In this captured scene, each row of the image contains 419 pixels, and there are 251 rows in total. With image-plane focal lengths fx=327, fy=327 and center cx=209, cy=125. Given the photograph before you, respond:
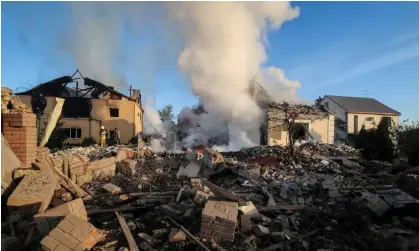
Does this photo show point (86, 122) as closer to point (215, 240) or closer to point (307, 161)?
point (307, 161)

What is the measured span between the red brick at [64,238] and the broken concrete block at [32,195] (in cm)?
126

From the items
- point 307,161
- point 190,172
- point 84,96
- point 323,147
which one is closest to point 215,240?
point 190,172

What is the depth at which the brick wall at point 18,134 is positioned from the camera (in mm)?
6875

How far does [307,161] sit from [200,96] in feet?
39.6

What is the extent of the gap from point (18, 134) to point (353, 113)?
121 ft

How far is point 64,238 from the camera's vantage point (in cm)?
467

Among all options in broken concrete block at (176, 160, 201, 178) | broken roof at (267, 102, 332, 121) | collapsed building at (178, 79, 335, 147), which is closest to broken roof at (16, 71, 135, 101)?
collapsed building at (178, 79, 335, 147)

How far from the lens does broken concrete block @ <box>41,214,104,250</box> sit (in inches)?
181

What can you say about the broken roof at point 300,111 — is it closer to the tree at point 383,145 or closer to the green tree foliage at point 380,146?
the green tree foliage at point 380,146

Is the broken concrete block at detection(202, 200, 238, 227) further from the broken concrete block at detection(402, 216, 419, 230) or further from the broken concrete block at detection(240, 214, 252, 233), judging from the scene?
the broken concrete block at detection(402, 216, 419, 230)

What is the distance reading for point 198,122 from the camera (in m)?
24.1

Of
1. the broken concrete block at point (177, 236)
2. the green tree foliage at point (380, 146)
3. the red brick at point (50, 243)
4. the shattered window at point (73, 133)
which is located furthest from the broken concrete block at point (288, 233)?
the shattered window at point (73, 133)

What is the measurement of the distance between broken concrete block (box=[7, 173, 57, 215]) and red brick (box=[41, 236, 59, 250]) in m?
1.31

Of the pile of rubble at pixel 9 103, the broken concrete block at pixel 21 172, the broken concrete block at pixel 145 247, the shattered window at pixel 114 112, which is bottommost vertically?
the broken concrete block at pixel 145 247
